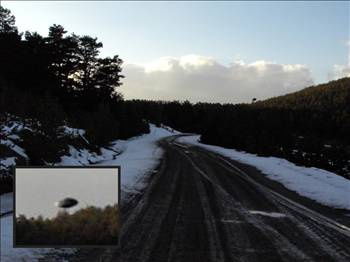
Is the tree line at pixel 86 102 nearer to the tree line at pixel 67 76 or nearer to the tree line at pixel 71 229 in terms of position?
the tree line at pixel 67 76

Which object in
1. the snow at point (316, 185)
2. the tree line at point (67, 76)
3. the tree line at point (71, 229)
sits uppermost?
the tree line at point (67, 76)

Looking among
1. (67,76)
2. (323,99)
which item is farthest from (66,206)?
(323,99)

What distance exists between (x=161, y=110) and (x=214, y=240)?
503ft

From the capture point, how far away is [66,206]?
388cm

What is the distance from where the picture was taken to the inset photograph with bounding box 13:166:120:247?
3830 millimetres

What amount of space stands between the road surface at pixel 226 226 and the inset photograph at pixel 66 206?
17.0 feet

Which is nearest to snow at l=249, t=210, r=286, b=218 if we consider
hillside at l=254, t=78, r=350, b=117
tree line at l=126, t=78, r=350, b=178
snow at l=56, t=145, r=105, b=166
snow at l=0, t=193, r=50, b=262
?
snow at l=0, t=193, r=50, b=262

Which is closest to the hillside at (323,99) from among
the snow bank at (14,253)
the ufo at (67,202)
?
the snow bank at (14,253)

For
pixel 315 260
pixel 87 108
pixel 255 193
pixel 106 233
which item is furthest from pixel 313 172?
pixel 87 108

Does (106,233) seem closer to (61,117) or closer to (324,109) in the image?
(61,117)

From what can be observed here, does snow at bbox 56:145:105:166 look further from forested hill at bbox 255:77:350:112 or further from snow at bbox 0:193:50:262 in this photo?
forested hill at bbox 255:77:350:112

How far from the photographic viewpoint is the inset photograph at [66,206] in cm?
383

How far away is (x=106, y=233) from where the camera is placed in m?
4.02

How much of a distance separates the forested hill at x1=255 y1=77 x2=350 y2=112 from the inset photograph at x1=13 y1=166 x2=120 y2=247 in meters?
161
